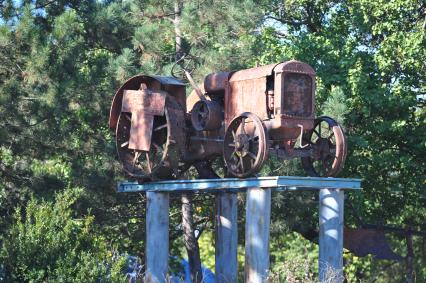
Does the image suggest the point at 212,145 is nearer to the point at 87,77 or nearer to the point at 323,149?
the point at 323,149

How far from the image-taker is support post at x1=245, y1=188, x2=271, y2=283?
1097cm

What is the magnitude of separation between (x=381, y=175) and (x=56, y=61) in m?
7.28

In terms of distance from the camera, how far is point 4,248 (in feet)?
34.6

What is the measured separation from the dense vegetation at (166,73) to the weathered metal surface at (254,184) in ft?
3.77

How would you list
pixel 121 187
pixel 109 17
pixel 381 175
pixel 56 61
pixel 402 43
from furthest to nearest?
pixel 381 175
pixel 402 43
pixel 109 17
pixel 56 61
pixel 121 187

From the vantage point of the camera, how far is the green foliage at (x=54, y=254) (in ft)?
33.4

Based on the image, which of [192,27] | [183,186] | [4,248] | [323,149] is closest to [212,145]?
[183,186]

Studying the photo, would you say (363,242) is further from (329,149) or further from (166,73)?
(166,73)

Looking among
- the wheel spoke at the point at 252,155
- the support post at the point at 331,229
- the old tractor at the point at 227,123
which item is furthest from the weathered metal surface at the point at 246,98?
the support post at the point at 331,229

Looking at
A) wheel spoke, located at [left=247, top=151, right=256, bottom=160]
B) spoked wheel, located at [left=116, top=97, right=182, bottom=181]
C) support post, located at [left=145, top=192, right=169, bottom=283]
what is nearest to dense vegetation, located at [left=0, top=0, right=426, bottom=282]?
support post, located at [left=145, top=192, right=169, bottom=283]

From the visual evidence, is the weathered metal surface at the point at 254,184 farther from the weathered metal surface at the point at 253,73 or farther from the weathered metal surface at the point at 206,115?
the weathered metal surface at the point at 253,73

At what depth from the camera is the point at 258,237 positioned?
11.0 meters

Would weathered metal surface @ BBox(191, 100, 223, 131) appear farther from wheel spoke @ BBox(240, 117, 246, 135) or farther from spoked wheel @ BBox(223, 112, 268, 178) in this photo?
wheel spoke @ BBox(240, 117, 246, 135)

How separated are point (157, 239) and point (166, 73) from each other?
3845 millimetres
